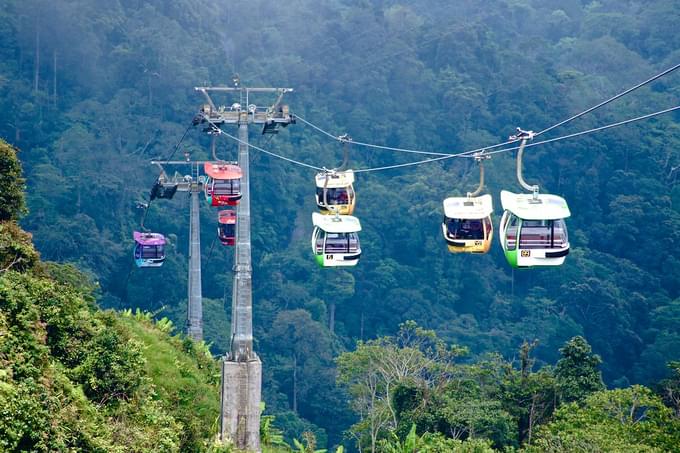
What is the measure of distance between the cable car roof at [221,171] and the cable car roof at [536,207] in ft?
33.1

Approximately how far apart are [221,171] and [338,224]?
18.8 ft

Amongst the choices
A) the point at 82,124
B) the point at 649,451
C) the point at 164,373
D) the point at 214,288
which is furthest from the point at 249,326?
the point at 82,124

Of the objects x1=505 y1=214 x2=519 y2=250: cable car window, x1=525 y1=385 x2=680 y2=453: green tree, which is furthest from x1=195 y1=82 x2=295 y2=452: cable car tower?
x1=525 y1=385 x2=680 y2=453: green tree

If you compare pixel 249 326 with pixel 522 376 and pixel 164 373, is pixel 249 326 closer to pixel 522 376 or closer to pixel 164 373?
pixel 164 373

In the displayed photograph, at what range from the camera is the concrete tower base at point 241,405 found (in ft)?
69.7

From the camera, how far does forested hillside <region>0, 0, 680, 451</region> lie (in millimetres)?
55594

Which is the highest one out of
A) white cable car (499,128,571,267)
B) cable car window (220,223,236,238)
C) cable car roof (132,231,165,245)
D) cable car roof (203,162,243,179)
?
cable car roof (203,162,243,179)

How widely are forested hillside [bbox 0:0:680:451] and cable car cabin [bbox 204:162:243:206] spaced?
80.3ft

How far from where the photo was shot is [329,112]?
240 feet

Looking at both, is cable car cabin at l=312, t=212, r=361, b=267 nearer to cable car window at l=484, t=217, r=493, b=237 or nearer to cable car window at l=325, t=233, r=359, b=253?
cable car window at l=325, t=233, r=359, b=253

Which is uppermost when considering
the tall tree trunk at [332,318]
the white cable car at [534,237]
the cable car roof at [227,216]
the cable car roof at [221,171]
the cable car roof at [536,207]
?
the cable car roof at [221,171]

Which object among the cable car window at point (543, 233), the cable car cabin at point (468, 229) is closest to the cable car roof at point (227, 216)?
the cable car cabin at point (468, 229)

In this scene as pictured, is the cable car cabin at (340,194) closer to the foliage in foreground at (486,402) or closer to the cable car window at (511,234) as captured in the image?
the foliage in foreground at (486,402)

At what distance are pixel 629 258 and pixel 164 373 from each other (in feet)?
148
